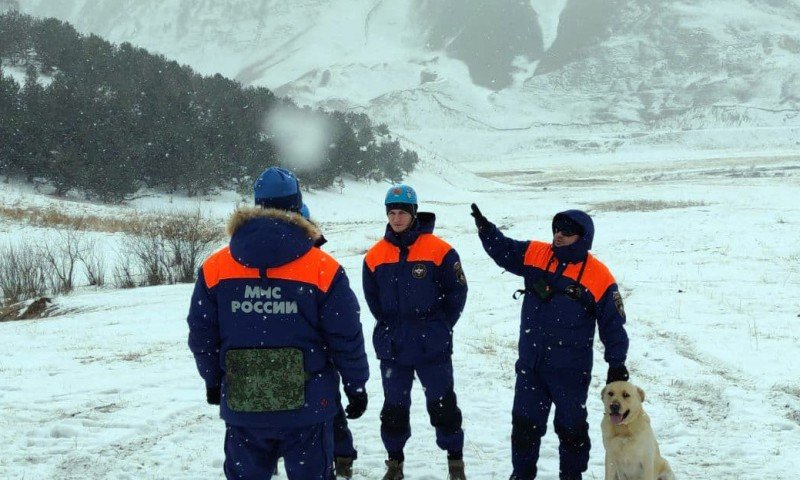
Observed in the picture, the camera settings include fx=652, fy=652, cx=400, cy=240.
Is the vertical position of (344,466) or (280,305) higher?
(280,305)

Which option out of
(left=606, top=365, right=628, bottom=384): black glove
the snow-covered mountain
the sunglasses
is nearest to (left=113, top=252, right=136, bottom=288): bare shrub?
the sunglasses

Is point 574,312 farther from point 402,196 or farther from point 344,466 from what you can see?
point 344,466

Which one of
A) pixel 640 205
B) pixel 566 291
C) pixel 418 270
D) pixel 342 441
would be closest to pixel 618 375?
pixel 566 291

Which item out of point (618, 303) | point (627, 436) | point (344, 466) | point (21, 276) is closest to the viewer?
point (627, 436)

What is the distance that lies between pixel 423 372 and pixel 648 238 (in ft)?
54.4

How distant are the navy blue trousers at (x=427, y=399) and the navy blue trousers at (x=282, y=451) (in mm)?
1313

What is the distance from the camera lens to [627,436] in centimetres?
393

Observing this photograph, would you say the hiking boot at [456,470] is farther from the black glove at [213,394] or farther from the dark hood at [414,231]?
the black glove at [213,394]

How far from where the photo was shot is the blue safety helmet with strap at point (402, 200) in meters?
4.44

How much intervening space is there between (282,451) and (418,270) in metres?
1.61

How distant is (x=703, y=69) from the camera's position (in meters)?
161

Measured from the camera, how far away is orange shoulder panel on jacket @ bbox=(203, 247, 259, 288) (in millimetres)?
3121

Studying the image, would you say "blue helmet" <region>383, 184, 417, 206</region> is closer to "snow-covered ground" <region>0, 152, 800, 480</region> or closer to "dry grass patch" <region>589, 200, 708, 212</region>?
"snow-covered ground" <region>0, 152, 800, 480</region>

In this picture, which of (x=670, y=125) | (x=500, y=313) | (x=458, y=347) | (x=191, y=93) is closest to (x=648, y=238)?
(x=500, y=313)
